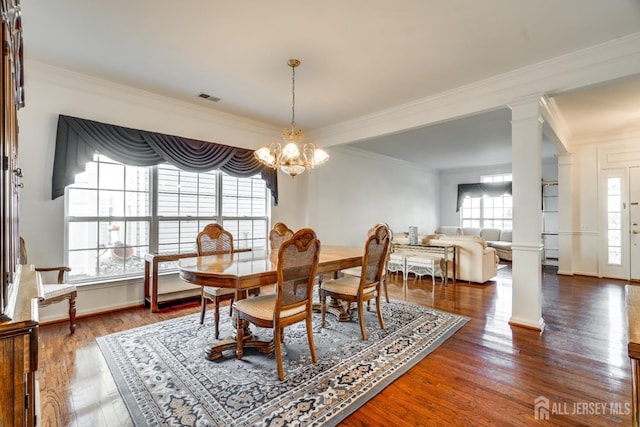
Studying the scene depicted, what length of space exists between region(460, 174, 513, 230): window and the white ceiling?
15.8 feet

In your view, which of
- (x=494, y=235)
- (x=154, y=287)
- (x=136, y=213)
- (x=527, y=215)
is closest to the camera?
(x=527, y=215)

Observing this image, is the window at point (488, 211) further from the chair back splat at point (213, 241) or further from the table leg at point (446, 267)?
the chair back splat at point (213, 241)

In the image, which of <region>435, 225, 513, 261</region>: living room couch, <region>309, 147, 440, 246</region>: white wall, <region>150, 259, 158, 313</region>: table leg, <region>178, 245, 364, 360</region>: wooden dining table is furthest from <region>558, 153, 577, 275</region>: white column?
<region>150, 259, 158, 313</region>: table leg

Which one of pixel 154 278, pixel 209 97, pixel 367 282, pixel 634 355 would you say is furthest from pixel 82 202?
pixel 634 355

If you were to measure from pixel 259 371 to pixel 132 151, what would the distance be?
9.99ft

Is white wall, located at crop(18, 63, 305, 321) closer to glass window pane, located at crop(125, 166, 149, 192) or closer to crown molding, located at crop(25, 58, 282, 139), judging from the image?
crown molding, located at crop(25, 58, 282, 139)

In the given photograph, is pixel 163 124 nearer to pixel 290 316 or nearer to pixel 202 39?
pixel 202 39

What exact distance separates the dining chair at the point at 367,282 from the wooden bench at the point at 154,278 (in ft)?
6.45

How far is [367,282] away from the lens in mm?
2934

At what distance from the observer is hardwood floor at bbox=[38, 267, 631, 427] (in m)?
1.75

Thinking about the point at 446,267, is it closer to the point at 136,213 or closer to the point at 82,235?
the point at 136,213

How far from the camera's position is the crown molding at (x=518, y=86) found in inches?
104

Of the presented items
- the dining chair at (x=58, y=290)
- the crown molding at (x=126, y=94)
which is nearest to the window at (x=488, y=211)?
the crown molding at (x=126, y=94)

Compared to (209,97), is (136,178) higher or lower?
lower
